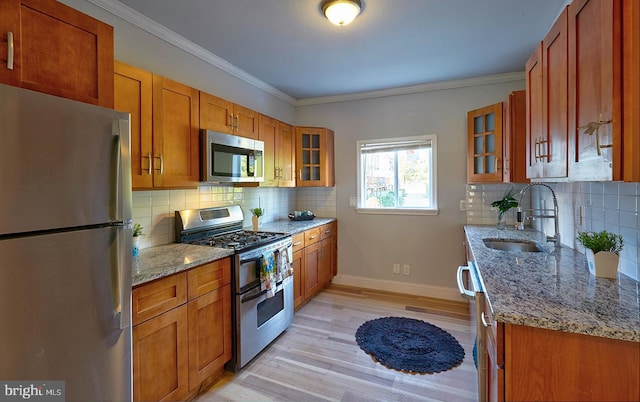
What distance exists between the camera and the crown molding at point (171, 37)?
1.97m

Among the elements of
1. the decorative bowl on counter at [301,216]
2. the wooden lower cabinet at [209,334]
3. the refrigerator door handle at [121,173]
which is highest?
the refrigerator door handle at [121,173]

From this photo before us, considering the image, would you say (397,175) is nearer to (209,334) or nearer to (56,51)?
(209,334)

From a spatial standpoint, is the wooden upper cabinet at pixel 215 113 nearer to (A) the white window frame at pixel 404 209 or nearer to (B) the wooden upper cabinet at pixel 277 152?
(B) the wooden upper cabinet at pixel 277 152

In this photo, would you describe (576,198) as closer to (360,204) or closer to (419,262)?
(419,262)

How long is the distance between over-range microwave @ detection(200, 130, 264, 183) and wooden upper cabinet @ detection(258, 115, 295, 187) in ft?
0.70

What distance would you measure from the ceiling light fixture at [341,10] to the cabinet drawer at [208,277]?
6.17 ft

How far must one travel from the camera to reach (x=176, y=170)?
2100 millimetres

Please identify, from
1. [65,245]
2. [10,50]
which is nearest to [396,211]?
[65,245]

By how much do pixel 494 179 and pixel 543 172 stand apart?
1.40m

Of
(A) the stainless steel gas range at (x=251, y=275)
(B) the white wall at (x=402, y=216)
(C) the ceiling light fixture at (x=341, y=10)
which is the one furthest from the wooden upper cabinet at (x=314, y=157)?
(C) the ceiling light fixture at (x=341, y=10)

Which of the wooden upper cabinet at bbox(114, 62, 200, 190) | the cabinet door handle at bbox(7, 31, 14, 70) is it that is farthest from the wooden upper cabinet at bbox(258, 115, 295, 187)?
the cabinet door handle at bbox(7, 31, 14, 70)

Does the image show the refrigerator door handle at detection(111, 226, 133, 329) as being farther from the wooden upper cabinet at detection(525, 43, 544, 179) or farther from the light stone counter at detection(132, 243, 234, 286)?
the wooden upper cabinet at detection(525, 43, 544, 179)

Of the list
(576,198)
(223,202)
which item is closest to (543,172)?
(576,198)

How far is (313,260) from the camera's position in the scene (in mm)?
3447
